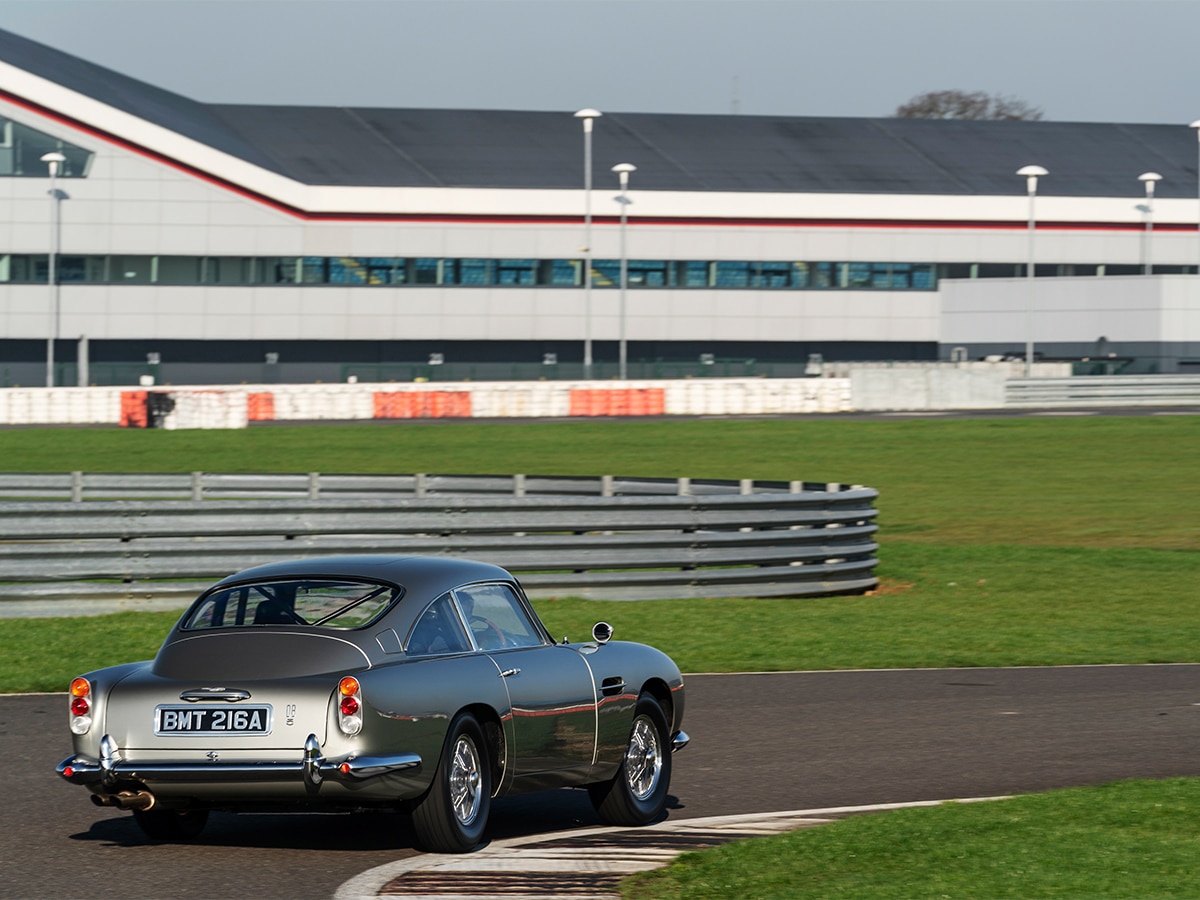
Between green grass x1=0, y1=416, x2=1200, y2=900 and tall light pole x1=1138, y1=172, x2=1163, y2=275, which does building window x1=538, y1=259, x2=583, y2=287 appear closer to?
tall light pole x1=1138, y1=172, x2=1163, y2=275

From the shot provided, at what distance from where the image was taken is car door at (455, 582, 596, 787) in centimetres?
788

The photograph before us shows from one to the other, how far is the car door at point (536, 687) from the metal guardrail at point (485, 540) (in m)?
7.56

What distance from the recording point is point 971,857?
275 inches

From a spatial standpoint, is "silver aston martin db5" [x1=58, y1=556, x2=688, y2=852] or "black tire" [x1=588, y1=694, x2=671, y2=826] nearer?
"silver aston martin db5" [x1=58, y1=556, x2=688, y2=852]

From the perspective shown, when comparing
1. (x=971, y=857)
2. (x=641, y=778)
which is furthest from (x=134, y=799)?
(x=971, y=857)

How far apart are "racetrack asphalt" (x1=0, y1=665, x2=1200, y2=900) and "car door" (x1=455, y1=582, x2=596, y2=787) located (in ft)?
1.17

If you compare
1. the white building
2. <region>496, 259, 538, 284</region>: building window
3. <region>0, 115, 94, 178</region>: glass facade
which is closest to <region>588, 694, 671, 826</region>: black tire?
the white building

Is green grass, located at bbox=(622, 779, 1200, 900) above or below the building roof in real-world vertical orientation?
below

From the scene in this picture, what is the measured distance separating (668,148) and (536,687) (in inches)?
2736

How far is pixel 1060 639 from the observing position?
15.4 m

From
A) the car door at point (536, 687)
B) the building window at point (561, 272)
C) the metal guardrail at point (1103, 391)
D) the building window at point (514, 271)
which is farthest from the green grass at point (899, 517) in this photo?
the building window at point (561, 272)

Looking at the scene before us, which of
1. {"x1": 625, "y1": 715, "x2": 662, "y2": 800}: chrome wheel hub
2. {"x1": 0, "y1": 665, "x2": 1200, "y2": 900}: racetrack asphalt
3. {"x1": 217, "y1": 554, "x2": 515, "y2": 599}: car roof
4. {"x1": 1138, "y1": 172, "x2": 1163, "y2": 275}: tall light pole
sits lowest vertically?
{"x1": 0, "y1": 665, "x2": 1200, "y2": 900}: racetrack asphalt

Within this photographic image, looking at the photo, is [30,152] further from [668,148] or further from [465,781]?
[465,781]

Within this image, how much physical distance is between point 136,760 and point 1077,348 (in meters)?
64.3
